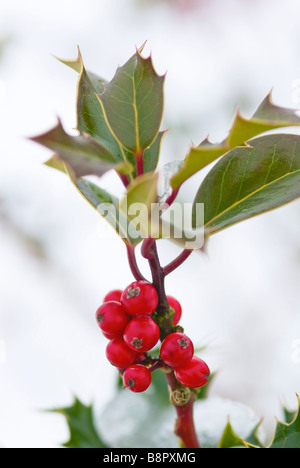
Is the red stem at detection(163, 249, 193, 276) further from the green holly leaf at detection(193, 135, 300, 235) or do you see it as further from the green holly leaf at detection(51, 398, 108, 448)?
the green holly leaf at detection(51, 398, 108, 448)

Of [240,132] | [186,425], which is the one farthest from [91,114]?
[186,425]

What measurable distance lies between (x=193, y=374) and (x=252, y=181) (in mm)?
161

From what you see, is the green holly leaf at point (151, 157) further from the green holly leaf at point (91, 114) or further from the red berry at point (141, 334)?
the red berry at point (141, 334)

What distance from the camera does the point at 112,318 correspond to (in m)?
0.43

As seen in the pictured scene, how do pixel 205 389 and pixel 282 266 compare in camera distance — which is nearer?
pixel 205 389

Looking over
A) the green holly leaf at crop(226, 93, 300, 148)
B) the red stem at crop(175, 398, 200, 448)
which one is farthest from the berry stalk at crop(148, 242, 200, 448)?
the green holly leaf at crop(226, 93, 300, 148)

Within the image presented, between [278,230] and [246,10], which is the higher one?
[246,10]

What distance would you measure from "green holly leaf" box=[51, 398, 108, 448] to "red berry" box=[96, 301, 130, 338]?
220mm

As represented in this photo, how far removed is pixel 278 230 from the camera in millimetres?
1967

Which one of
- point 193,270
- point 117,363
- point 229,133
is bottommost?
point 193,270

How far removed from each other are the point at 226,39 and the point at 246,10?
0.16 meters

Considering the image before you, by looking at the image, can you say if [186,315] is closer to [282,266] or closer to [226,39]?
[282,266]
